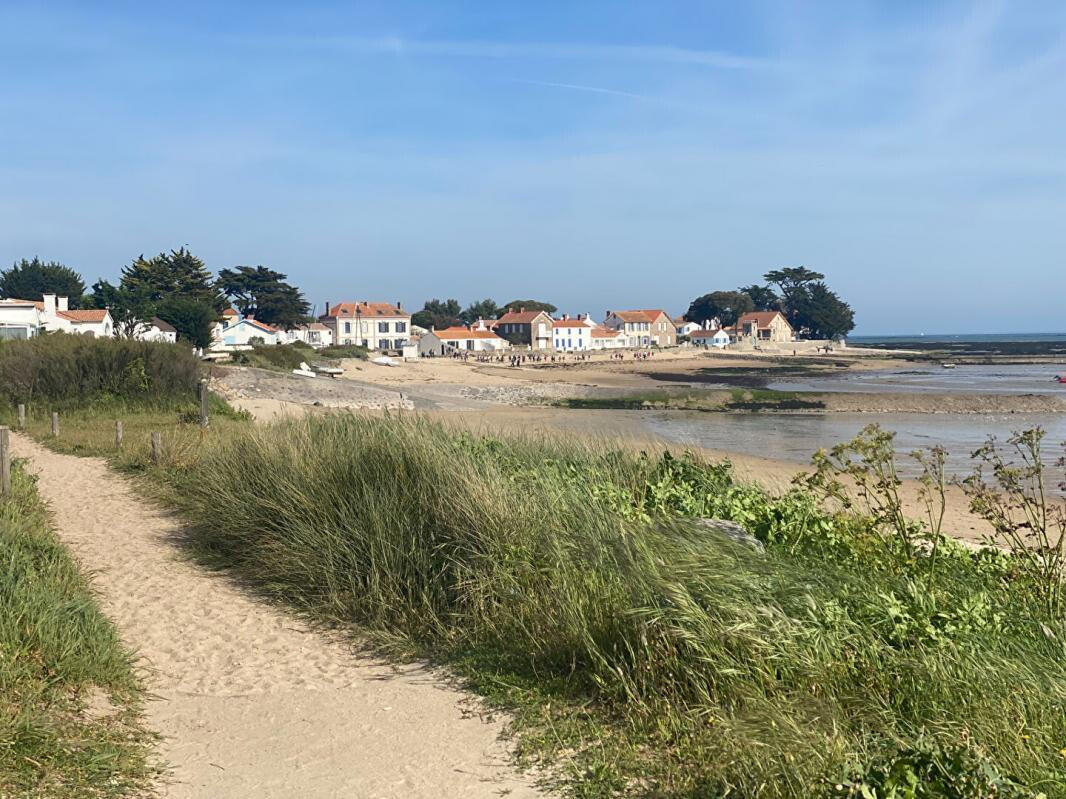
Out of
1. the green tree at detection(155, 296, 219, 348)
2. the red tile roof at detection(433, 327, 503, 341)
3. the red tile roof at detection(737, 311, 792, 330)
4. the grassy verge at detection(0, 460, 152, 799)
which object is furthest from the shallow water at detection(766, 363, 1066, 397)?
the red tile roof at detection(737, 311, 792, 330)

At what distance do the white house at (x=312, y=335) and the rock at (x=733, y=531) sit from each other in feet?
301

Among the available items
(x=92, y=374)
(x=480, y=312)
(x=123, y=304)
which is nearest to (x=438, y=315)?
(x=480, y=312)

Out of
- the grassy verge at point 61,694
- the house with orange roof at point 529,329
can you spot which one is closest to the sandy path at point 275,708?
the grassy verge at point 61,694

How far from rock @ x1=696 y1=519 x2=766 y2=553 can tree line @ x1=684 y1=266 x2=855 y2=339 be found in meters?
141

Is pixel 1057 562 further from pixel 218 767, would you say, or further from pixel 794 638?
pixel 218 767

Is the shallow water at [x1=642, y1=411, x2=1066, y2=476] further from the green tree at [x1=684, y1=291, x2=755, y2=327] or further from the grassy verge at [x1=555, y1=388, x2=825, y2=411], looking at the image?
the green tree at [x1=684, y1=291, x2=755, y2=327]

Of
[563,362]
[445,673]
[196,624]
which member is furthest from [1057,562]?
[563,362]

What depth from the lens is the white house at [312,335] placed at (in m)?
99.7

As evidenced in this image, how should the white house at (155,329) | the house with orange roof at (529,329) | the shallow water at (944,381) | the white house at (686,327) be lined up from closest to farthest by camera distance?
the shallow water at (944,381)
the white house at (155,329)
the house with orange roof at (529,329)
the white house at (686,327)

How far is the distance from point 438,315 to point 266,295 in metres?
51.1

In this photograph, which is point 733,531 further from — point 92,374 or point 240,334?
point 240,334

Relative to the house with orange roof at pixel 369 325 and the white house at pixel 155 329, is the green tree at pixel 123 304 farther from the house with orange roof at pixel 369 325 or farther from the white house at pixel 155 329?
the house with orange roof at pixel 369 325

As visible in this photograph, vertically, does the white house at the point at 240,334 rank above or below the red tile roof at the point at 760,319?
below

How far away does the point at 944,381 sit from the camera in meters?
60.4
